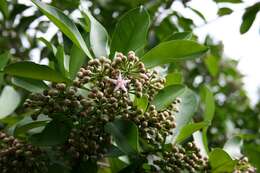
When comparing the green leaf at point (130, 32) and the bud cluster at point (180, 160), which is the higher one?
the green leaf at point (130, 32)

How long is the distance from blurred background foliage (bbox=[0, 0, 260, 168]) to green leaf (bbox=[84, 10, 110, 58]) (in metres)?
0.25

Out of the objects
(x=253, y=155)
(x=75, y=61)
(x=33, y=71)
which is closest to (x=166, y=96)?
(x=75, y=61)

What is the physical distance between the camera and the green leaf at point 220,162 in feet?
6.59

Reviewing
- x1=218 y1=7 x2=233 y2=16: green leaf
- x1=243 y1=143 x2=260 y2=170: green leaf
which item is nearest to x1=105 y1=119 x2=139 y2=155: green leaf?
x1=243 y1=143 x2=260 y2=170: green leaf

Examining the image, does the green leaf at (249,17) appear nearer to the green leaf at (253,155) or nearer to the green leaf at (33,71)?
the green leaf at (253,155)

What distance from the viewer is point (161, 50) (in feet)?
6.08

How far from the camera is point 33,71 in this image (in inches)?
70.7

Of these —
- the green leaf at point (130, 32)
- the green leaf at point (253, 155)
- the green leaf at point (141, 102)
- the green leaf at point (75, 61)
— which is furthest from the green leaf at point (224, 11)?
the green leaf at point (141, 102)

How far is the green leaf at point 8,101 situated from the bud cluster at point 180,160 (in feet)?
2.59

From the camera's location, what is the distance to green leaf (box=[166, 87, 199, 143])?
6.52 ft

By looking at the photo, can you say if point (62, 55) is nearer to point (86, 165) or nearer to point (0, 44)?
point (86, 165)

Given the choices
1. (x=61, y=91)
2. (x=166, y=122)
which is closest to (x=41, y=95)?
(x=61, y=91)

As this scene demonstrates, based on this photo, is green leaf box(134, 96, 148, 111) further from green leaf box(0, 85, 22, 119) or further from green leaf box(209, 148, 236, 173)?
green leaf box(0, 85, 22, 119)

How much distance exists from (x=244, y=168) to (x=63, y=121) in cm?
80
